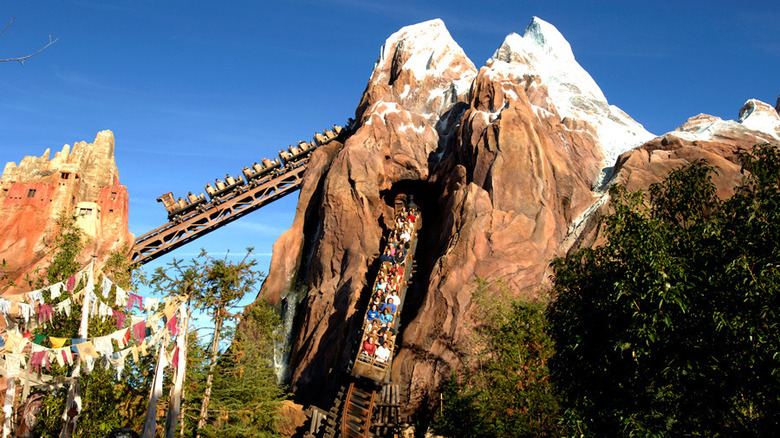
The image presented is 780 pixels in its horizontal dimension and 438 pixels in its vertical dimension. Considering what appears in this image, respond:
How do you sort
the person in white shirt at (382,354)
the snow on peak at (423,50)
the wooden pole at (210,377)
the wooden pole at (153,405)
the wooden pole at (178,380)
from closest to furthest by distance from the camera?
the wooden pole at (153,405) < the wooden pole at (178,380) < the wooden pole at (210,377) < the person in white shirt at (382,354) < the snow on peak at (423,50)

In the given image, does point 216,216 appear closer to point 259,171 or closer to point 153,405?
point 259,171

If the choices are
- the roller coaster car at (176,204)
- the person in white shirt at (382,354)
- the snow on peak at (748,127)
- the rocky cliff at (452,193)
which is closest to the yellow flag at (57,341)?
the person in white shirt at (382,354)

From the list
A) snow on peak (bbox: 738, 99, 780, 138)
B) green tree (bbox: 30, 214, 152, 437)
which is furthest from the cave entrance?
snow on peak (bbox: 738, 99, 780, 138)

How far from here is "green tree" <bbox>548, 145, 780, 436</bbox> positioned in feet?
31.8

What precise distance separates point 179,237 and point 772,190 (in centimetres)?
3449

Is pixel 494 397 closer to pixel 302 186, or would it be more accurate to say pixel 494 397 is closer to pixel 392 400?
pixel 392 400

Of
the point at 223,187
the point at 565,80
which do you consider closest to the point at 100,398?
the point at 223,187

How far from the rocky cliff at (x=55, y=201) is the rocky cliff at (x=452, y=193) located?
17186 millimetres

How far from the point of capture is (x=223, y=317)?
722 inches

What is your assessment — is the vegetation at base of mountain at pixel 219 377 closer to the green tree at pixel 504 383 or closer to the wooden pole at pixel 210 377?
the wooden pole at pixel 210 377

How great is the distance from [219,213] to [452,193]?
16.8m

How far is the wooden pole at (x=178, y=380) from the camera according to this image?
13234 millimetres

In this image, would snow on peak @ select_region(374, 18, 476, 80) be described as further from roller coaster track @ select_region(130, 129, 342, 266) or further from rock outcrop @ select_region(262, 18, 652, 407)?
roller coaster track @ select_region(130, 129, 342, 266)

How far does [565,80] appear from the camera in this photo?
47688mm
